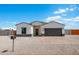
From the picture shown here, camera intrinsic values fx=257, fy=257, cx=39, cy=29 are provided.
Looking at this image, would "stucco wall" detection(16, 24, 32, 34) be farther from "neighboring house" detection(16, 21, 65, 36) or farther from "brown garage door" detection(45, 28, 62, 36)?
"brown garage door" detection(45, 28, 62, 36)

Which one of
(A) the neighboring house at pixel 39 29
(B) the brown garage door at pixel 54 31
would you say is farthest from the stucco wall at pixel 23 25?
(B) the brown garage door at pixel 54 31

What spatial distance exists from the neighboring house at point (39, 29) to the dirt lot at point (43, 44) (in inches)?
2.4

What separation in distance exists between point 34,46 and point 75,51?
50 centimetres

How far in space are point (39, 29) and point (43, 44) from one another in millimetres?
192

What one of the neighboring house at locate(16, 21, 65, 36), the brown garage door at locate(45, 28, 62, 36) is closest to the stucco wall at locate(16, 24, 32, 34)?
the neighboring house at locate(16, 21, 65, 36)

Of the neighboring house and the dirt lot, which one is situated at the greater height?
the neighboring house

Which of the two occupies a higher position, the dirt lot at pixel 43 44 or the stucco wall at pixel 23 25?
the stucco wall at pixel 23 25

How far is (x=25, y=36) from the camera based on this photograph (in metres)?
3.13

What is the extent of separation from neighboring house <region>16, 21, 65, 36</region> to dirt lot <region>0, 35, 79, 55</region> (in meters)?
0.06

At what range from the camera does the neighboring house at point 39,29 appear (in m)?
3.12

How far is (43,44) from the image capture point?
10.4 feet

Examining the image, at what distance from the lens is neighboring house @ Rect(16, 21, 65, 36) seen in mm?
3117

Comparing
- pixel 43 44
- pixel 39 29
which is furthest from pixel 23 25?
pixel 43 44

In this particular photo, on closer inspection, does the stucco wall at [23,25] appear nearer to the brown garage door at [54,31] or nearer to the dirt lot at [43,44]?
the dirt lot at [43,44]
